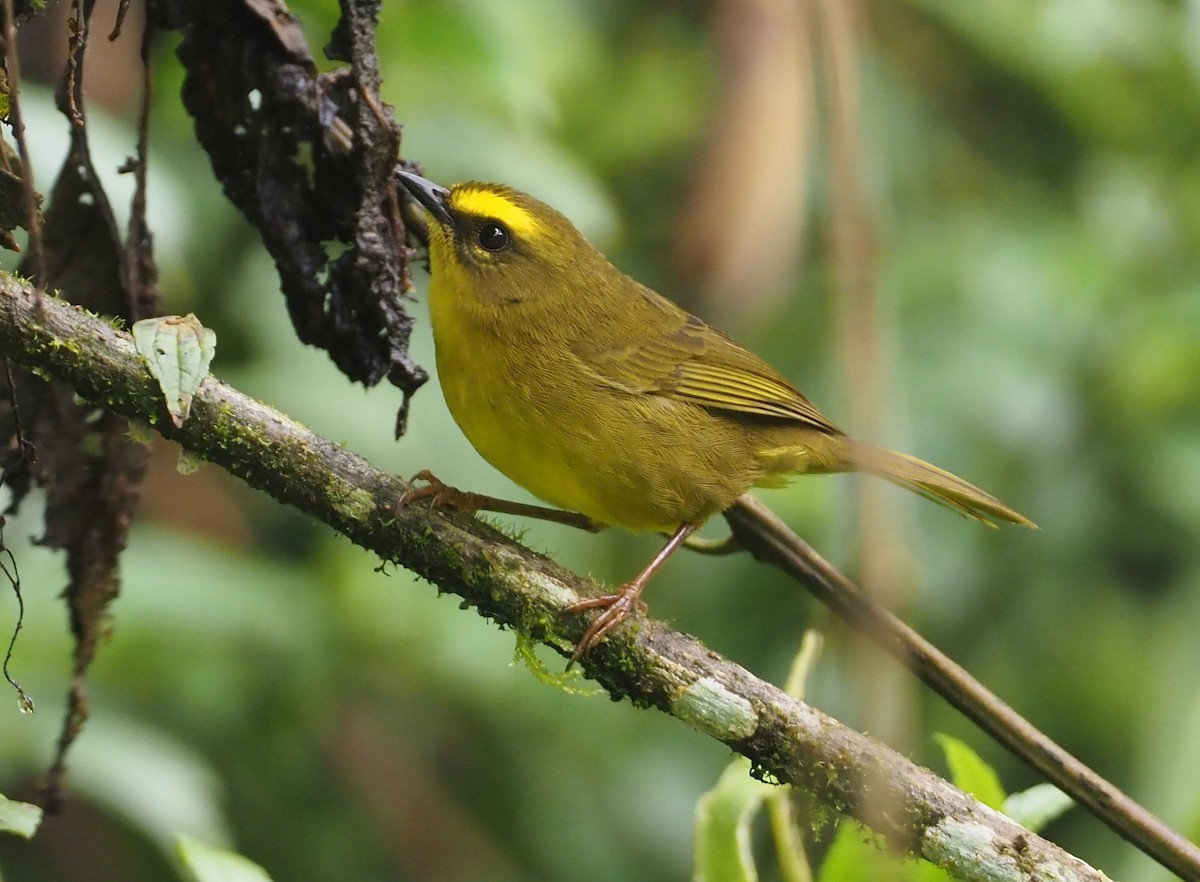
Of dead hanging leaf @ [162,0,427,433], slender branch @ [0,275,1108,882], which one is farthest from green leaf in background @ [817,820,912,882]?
dead hanging leaf @ [162,0,427,433]

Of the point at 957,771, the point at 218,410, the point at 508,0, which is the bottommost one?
the point at 218,410

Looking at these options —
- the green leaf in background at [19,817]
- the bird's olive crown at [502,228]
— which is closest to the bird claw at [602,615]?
the green leaf in background at [19,817]

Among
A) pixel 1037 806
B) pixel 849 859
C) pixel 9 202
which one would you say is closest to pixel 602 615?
pixel 849 859

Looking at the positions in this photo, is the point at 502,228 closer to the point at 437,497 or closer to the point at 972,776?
the point at 437,497

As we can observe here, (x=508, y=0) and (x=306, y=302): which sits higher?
(x=508, y=0)

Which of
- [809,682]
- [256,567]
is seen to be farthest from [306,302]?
[809,682]

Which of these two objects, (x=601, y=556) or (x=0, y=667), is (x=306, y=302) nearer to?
(x=0, y=667)

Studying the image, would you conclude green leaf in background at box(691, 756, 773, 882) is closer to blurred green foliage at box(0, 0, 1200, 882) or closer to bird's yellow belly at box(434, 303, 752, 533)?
bird's yellow belly at box(434, 303, 752, 533)
